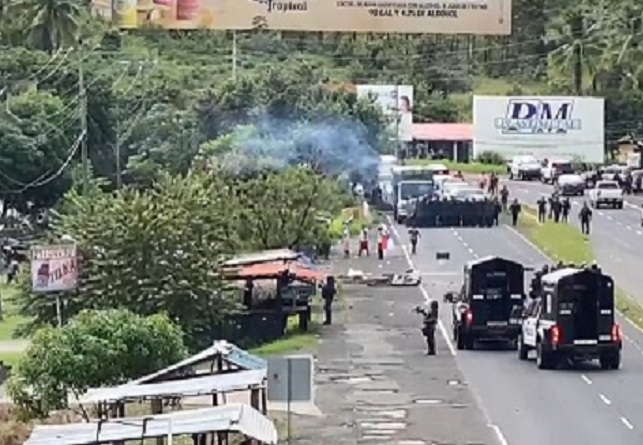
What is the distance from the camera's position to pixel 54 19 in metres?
96.9

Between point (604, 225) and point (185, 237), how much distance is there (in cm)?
3675

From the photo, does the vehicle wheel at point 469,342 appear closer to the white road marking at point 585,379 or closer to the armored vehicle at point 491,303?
the armored vehicle at point 491,303

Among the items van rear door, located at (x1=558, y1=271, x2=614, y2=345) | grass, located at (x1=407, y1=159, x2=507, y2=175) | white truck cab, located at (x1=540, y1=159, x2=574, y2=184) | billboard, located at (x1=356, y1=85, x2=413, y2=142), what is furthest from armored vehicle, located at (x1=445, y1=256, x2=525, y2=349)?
grass, located at (x1=407, y1=159, x2=507, y2=175)

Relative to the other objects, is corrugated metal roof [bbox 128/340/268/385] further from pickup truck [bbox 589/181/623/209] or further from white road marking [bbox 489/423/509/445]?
pickup truck [bbox 589/181/623/209]

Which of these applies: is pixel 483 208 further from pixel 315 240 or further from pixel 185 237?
pixel 185 237

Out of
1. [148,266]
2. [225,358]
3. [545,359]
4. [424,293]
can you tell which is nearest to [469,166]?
[424,293]

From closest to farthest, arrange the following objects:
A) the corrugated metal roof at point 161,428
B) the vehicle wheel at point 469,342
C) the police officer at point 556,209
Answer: the corrugated metal roof at point 161,428 → the vehicle wheel at point 469,342 → the police officer at point 556,209

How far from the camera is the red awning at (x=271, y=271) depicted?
50.4 metres

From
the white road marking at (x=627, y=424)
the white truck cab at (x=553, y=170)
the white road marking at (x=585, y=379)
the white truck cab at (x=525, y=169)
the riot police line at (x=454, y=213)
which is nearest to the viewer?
the white road marking at (x=627, y=424)

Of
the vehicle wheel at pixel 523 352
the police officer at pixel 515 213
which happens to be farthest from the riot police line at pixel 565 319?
the police officer at pixel 515 213

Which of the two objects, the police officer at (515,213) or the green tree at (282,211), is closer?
the green tree at (282,211)

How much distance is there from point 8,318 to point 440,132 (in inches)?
2452

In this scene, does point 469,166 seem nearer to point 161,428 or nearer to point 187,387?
point 187,387

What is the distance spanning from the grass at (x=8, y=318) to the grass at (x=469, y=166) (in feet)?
165
